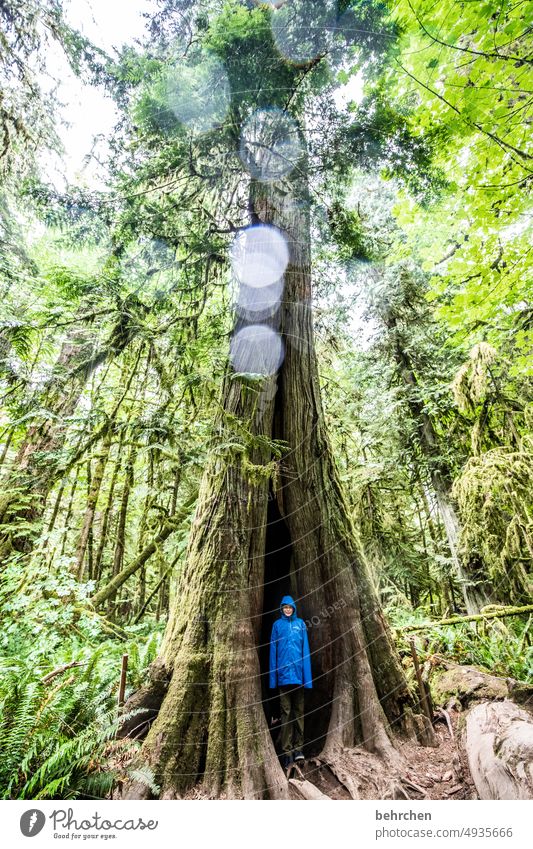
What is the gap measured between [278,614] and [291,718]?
749mm

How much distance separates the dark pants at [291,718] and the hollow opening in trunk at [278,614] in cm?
9

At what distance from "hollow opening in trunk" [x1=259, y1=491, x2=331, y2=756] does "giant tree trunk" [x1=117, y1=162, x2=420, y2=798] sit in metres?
0.01

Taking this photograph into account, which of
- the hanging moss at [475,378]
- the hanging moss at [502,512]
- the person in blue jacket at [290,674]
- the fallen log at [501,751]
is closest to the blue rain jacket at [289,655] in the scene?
the person in blue jacket at [290,674]

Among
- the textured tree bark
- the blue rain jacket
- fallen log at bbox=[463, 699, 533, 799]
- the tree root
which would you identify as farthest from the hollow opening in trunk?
the textured tree bark

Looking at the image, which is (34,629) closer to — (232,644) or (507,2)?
(232,644)

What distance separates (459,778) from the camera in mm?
2348

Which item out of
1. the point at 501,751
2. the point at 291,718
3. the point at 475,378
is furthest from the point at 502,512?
the point at 291,718

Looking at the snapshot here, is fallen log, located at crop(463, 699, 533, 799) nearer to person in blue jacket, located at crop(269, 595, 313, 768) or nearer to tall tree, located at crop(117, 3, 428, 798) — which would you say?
tall tree, located at crop(117, 3, 428, 798)

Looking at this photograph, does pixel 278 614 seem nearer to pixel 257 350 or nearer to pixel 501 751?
pixel 501 751

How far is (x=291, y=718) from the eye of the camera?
9.42ft

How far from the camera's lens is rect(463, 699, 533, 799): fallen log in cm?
193

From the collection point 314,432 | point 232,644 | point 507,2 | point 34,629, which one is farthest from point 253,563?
point 507,2
